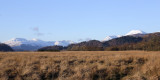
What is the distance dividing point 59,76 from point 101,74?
2.38 metres

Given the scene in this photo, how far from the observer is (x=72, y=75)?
12188mm

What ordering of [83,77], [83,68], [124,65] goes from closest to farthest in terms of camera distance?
[83,77], [83,68], [124,65]

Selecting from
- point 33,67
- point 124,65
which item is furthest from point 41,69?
point 124,65

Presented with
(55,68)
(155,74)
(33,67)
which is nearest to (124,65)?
(155,74)

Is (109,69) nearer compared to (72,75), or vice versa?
(72,75)

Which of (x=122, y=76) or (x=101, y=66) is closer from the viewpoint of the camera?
(x=122, y=76)

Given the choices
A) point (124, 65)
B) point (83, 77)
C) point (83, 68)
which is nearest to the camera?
point (83, 77)

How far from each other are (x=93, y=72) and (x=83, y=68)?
0.68 metres

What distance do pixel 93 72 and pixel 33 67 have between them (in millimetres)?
3674

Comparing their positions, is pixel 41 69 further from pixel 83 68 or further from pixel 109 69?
pixel 109 69

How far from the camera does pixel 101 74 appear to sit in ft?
41.1

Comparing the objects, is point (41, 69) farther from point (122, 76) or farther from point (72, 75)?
point (122, 76)

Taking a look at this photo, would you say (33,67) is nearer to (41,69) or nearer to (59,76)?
(41,69)

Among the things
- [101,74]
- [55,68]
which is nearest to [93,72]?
[101,74]
